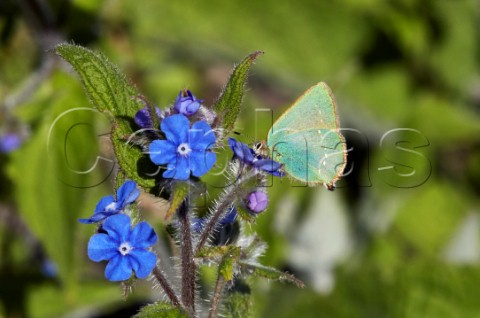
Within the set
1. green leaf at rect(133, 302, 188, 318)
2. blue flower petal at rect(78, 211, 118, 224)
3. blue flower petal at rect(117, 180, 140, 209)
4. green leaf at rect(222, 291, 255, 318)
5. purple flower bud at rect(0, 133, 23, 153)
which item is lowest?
green leaf at rect(222, 291, 255, 318)

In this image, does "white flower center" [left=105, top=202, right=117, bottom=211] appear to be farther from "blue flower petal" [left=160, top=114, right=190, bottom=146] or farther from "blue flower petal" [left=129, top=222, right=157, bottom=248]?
"blue flower petal" [left=160, top=114, right=190, bottom=146]

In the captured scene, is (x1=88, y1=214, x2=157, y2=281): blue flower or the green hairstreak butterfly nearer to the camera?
(x1=88, y1=214, x2=157, y2=281): blue flower

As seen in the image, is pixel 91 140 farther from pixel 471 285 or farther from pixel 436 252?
pixel 436 252

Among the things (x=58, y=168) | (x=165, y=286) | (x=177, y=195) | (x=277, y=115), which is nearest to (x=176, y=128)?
(x=177, y=195)

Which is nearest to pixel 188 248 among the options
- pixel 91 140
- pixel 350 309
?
pixel 91 140

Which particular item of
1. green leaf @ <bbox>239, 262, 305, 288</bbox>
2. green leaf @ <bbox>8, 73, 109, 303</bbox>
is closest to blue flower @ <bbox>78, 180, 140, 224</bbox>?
green leaf @ <bbox>239, 262, 305, 288</bbox>

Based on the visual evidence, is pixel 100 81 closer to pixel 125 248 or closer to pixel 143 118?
pixel 143 118
